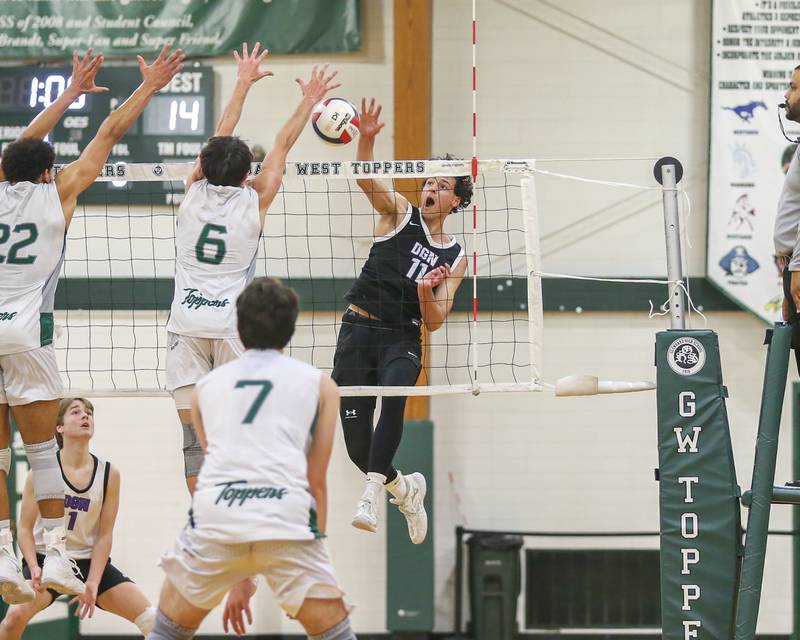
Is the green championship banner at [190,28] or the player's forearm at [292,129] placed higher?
the green championship banner at [190,28]

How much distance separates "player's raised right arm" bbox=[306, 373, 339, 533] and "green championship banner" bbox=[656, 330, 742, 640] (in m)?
2.43

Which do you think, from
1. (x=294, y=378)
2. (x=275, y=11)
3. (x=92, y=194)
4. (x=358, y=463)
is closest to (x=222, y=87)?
(x=275, y=11)

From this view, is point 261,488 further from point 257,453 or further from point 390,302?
point 390,302

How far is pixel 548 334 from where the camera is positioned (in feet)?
32.6

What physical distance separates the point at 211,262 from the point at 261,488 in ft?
7.04

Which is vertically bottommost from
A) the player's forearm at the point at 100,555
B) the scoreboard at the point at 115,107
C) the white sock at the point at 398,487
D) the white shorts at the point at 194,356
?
the player's forearm at the point at 100,555

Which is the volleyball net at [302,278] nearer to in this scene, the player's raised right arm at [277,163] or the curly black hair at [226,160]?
the player's raised right arm at [277,163]

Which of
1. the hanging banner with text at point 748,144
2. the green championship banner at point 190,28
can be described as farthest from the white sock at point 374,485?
the green championship banner at point 190,28

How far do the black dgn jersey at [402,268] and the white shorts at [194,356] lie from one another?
46.0 inches

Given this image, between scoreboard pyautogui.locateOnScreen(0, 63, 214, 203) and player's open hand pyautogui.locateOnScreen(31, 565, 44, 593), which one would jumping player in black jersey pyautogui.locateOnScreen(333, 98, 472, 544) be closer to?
player's open hand pyautogui.locateOnScreen(31, 565, 44, 593)

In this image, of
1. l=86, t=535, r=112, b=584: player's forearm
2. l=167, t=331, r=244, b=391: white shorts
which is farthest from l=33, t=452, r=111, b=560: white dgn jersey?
l=167, t=331, r=244, b=391: white shorts

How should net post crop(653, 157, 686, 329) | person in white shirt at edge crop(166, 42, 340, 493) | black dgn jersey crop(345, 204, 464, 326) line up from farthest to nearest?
black dgn jersey crop(345, 204, 464, 326) < net post crop(653, 157, 686, 329) < person in white shirt at edge crop(166, 42, 340, 493)

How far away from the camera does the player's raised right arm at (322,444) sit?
13.2 ft

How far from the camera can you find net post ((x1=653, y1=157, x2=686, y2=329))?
241 inches
